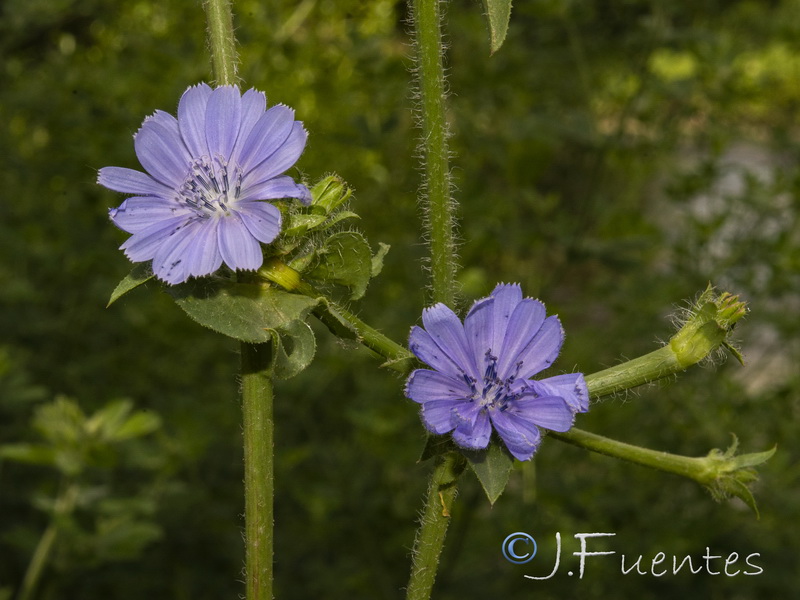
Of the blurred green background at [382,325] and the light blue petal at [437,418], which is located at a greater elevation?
the blurred green background at [382,325]

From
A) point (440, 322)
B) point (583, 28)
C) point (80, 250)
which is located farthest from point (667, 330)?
point (440, 322)

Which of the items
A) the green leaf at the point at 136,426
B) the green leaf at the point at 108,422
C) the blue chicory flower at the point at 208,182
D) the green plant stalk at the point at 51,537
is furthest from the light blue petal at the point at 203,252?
the green plant stalk at the point at 51,537

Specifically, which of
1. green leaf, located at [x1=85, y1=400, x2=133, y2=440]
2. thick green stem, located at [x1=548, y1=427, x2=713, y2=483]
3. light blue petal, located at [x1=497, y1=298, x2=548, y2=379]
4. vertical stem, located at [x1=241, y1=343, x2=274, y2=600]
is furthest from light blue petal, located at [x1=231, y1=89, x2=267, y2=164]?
green leaf, located at [x1=85, y1=400, x2=133, y2=440]

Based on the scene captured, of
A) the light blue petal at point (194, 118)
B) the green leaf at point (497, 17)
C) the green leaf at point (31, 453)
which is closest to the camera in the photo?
the green leaf at point (497, 17)

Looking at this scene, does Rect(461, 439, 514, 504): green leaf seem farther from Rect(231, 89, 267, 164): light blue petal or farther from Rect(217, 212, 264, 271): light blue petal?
Rect(231, 89, 267, 164): light blue petal

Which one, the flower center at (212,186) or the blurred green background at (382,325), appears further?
the blurred green background at (382,325)

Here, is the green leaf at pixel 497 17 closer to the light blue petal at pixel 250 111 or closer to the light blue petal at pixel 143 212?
the light blue petal at pixel 250 111

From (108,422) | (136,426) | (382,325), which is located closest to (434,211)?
(136,426)
